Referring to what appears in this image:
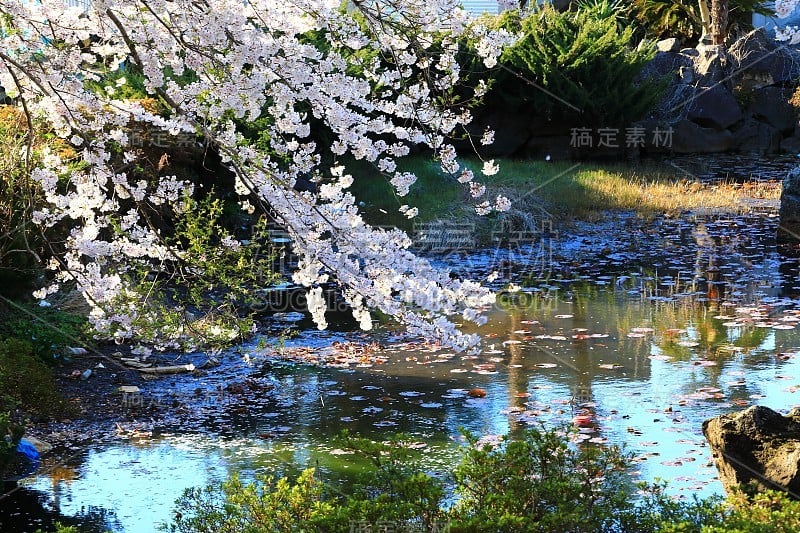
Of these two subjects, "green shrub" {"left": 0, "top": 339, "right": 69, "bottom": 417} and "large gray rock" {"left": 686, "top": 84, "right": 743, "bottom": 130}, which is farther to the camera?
"large gray rock" {"left": 686, "top": 84, "right": 743, "bottom": 130}

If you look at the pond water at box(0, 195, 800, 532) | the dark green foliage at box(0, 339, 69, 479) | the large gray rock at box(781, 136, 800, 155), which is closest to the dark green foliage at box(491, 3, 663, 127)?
the large gray rock at box(781, 136, 800, 155)

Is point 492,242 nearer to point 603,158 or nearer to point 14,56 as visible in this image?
point 603,158

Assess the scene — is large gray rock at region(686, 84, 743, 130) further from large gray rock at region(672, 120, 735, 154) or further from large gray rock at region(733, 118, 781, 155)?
large gray rock at region(733, 118, 781, 155)

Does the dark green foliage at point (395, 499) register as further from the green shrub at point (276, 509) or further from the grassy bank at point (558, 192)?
the grassy bank at point (558, 192)

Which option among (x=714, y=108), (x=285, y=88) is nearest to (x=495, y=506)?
(x=285, y=88)

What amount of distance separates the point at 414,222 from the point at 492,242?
1049mm

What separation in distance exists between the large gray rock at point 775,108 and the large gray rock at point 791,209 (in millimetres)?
8677

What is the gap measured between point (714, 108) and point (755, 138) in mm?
1141

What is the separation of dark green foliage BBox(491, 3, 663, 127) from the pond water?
7772mm

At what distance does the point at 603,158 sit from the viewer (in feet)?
58.4

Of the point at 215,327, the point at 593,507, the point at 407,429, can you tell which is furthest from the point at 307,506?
→ the point at 215,327

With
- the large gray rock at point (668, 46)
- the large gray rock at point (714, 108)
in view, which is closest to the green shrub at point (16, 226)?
the large gray rock at point (714, 108)

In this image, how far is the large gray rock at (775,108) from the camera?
1948 centimetres

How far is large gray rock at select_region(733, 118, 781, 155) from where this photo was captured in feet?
63.1
